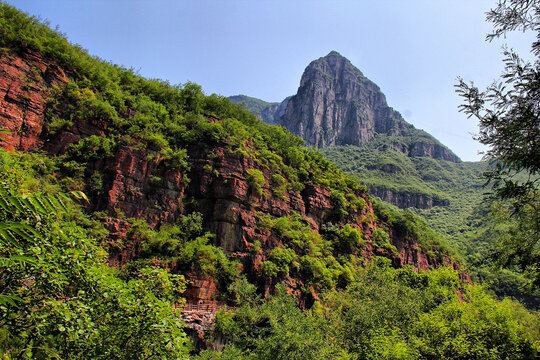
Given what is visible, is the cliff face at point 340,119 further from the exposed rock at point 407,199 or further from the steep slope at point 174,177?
the steep slope at point 174,177

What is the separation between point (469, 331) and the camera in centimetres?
1678

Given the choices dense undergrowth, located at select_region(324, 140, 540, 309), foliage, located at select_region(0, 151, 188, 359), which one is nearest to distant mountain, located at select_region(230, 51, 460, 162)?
dense undergrowth, located at select_region(324, 140, 540, 309)

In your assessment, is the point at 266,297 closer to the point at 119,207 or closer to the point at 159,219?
the point at 159,219

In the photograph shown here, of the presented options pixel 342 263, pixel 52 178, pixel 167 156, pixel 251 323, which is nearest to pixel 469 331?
pixel 251 323

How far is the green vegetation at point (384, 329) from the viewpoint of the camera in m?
15.6

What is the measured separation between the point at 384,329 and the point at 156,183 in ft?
76.4

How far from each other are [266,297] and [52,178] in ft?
67.3

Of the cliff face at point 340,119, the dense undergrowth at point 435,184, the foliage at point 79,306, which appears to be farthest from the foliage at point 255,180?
the cliff face at point 340,119

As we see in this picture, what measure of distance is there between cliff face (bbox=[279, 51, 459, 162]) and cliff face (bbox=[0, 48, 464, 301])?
429 ft

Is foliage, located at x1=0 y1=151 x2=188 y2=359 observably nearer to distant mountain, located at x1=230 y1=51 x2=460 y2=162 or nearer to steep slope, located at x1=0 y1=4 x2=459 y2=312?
steep slope, located at x1=0 y1=4 x2=459 y2=312

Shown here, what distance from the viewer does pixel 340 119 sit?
176375 millimetres

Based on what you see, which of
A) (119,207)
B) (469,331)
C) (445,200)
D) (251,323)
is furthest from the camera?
(445,200)

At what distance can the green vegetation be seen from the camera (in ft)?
51.1

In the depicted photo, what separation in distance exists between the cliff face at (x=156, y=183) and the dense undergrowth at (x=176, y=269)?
0.69 m
